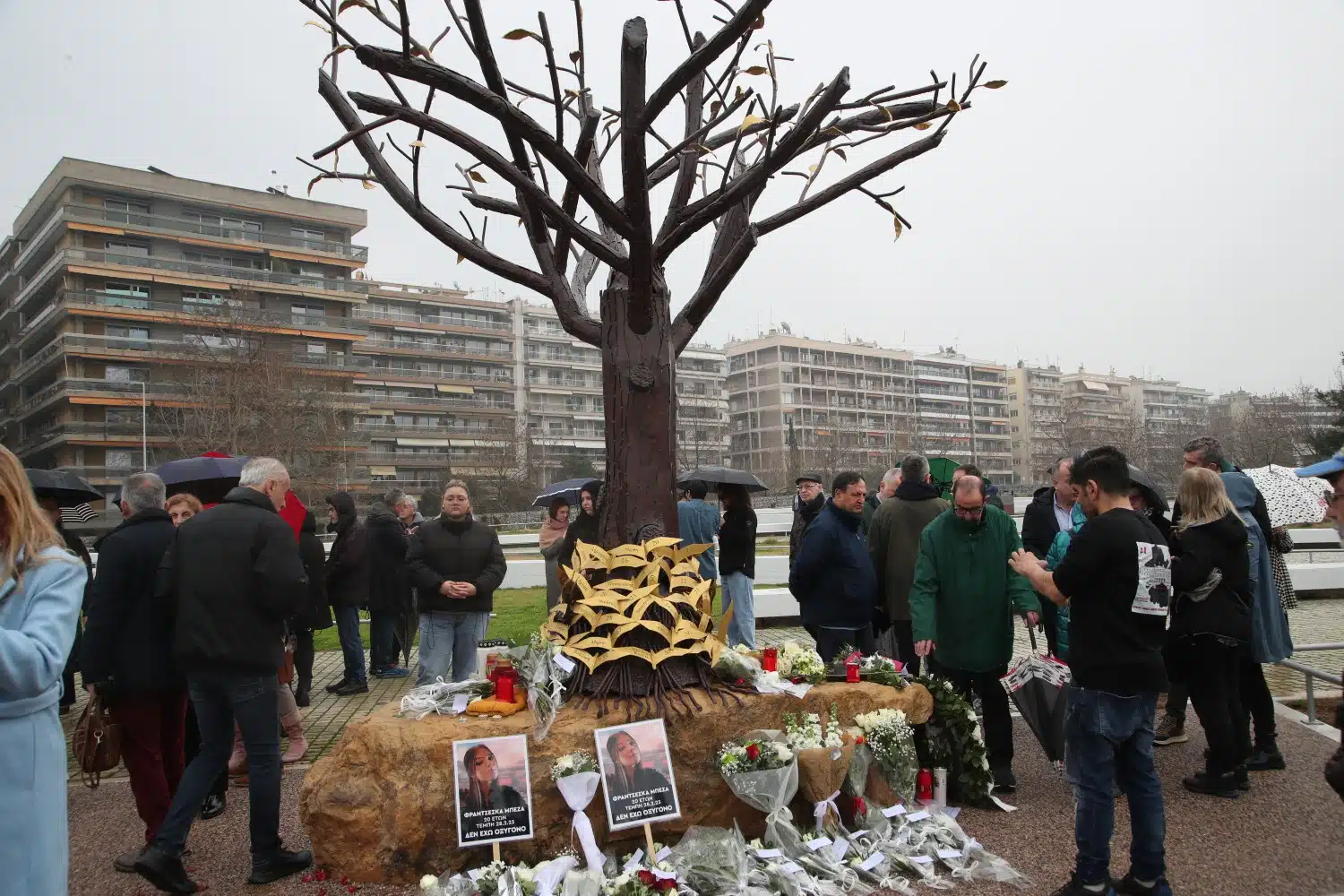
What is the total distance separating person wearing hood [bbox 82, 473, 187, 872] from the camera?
452 cm

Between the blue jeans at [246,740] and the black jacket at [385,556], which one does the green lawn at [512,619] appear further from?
the blue jeans at [246,740]

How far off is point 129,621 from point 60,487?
3.73 metres

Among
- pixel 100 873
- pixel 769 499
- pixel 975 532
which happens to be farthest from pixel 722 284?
pixel 769 499

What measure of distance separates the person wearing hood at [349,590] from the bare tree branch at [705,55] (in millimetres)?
6026

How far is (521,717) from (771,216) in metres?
3.08

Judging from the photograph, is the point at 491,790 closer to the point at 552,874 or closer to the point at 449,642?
the point at 552,874

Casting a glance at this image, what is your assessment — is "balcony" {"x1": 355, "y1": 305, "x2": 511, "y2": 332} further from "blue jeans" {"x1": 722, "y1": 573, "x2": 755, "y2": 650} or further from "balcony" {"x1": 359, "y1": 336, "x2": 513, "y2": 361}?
"blue jeans" {"x1": 722, "y1": 573, "x2": 755, "y2": 650}

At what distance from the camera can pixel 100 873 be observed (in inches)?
180

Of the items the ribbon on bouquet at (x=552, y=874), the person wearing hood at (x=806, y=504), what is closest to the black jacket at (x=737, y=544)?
the person wearing hood at (x=806, y=504)

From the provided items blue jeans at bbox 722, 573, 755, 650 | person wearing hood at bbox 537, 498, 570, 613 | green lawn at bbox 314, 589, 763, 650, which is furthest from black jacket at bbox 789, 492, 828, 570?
person wearing hood at bbox 537, 498, 570, 613

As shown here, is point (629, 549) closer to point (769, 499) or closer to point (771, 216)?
point (771, 216)

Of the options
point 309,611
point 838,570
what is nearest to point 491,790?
point 838,570

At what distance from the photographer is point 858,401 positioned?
106m

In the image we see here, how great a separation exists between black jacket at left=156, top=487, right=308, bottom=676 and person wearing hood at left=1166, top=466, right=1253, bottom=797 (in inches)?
182
